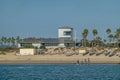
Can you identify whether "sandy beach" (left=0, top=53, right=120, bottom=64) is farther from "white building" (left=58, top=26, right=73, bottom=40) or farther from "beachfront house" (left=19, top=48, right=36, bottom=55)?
"white building" (left=58, top=26, right=73, bottom=40)

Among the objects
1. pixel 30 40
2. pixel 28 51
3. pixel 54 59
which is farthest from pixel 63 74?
pixel 30 40

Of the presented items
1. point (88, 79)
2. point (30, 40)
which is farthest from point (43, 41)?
point (88, 79)

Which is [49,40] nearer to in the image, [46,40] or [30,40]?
[46,40]

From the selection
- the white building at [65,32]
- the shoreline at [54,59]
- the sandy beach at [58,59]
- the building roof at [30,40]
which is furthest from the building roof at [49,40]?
the shoreline at [54,59]

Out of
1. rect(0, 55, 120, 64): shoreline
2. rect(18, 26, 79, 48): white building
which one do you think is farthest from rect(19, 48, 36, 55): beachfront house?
rect(18, 26, 79, 48): white building

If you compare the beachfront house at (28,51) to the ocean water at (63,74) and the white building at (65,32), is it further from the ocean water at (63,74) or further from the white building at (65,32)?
the white building at (65,32)

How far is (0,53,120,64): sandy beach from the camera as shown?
123 m

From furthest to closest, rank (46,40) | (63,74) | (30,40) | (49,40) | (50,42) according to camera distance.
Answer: (30,40) < (46,40) < (49,40) < (50,42) < (63,74)

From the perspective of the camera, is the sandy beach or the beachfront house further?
the beachfront house

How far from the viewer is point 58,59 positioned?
12581 cm

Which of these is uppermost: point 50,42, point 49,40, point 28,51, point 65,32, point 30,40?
point 65,32

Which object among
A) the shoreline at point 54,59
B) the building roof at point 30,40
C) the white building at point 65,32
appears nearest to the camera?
the shoreline at point 54,59

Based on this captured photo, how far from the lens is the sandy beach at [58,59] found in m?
123

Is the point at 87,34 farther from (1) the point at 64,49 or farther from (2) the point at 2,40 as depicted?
(2) the point at 2,40
